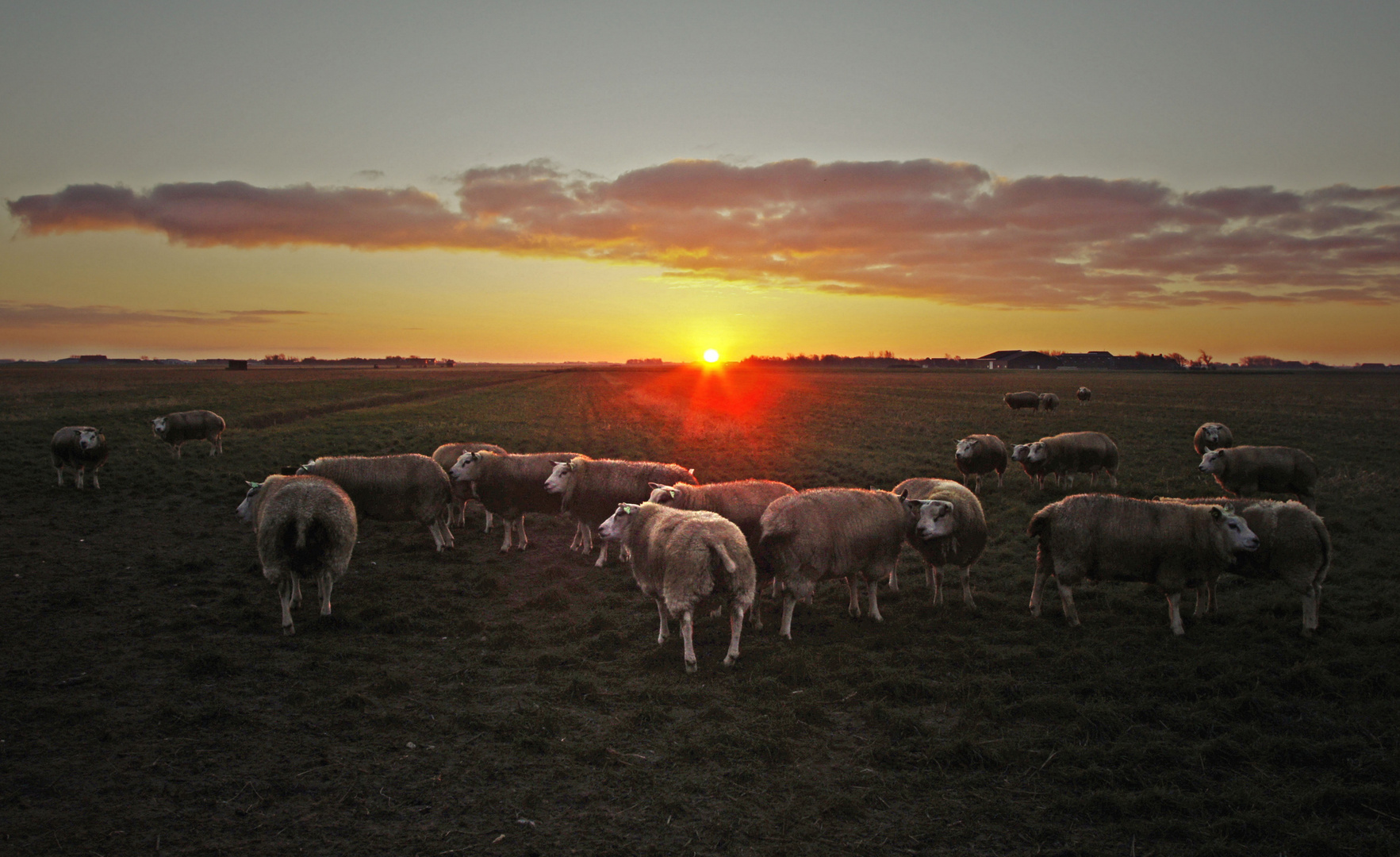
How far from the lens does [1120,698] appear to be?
7.15 m

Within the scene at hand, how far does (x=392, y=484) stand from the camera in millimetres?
12914

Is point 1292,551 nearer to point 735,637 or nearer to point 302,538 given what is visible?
point 735,637

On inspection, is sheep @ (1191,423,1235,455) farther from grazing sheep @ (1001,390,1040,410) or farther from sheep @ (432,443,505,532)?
grazing sheep @ (1001,390,1040,410)

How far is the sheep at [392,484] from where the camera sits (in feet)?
41.9

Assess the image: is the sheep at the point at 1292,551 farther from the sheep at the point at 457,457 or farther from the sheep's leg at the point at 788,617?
the sheep at the point at 457,457

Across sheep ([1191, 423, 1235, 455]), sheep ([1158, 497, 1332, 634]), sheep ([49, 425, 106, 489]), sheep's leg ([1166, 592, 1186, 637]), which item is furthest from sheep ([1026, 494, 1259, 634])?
sheep ([49, 425, 106, 489])

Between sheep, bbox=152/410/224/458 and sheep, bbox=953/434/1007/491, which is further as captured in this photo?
sheep, bbox=152/410/224/458

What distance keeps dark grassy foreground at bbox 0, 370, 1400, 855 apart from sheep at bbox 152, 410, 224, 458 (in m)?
10.7

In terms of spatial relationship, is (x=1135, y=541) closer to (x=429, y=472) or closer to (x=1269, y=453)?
(x=1269, y=453)

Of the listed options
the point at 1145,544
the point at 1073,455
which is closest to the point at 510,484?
the point at 1145,544

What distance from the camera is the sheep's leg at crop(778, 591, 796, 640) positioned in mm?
8945

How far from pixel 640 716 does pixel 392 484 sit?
323 inches

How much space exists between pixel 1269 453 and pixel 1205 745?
12948 mm

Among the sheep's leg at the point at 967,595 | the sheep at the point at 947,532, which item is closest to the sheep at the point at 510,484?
the sheep at the point at 947,532
